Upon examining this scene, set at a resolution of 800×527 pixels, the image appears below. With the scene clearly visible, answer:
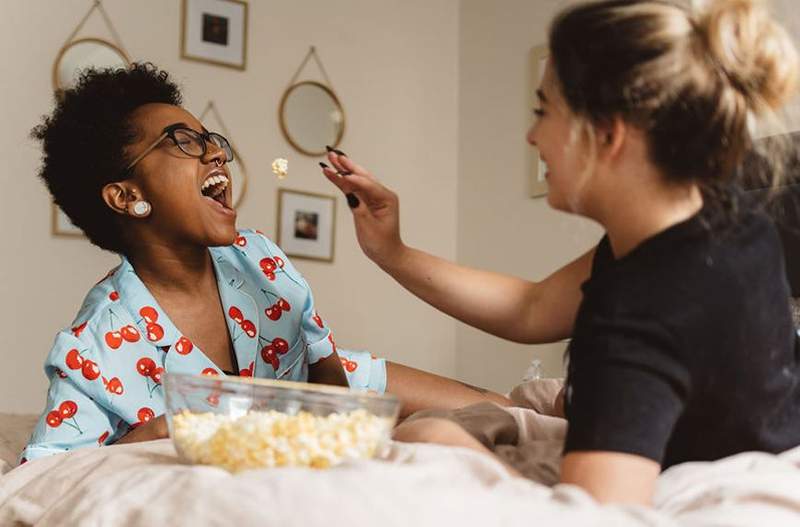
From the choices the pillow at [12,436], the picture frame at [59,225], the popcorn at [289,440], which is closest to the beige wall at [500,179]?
the picture frame at [59,225]

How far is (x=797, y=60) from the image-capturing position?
1000 mm

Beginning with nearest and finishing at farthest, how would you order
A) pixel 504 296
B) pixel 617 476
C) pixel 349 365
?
1. pixel 617 476
2. pixel 504 296
3. pixel 349 365

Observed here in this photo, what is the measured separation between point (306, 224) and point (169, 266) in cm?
236

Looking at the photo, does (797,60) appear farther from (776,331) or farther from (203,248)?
(203,248)

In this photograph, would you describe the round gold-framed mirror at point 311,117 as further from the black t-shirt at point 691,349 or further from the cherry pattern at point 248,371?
the black t-shirt at point 691,349

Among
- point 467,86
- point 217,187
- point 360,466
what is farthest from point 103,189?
point 467,86

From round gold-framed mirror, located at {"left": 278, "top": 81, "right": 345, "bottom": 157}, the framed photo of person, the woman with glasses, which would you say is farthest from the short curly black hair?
the framed photo of person

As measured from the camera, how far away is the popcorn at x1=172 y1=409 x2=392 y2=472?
36.1 inches

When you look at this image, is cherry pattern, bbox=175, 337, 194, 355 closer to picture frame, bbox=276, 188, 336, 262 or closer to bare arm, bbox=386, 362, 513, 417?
bare arm, bbox=386, 362, 513, 417

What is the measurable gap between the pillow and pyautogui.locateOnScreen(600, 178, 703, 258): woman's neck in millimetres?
1026

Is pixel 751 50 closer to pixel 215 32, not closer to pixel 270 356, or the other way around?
pixel 270 356

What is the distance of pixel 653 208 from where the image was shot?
3.21ft

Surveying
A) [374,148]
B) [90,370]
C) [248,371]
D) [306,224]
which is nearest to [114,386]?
[90,370]

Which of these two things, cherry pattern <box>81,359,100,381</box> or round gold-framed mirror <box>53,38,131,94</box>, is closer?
cherry pattern <box>81,359,100,381</box>
